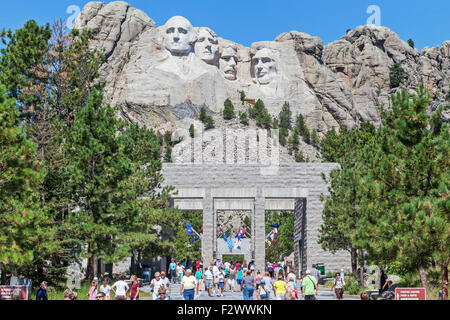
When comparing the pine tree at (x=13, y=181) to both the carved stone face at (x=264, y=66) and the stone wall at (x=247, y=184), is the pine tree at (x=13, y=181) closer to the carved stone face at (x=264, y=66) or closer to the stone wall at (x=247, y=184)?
the stone wall at (x=247, y=184)

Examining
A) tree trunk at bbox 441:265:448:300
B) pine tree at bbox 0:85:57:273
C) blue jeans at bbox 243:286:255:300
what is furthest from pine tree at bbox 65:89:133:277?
tree trunk at bbox 441:265:448:300

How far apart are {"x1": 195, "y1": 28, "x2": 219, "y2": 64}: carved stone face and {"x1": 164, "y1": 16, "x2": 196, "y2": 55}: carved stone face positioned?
1.98m

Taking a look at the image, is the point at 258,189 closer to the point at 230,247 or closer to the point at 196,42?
the point at 230,247

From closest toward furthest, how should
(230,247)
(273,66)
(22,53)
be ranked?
1. (22,53)
2. (230,247)
3. (273,66)

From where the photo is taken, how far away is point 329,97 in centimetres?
9569

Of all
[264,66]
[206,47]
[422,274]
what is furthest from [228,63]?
[422,274]

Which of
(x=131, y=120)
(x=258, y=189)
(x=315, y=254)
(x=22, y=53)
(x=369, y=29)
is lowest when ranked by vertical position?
(x=315, y=254)

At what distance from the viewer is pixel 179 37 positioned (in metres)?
87.2

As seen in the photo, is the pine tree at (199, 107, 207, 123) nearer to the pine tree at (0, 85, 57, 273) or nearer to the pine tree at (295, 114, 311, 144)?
the pine tree at (295, 114, 311, 144)

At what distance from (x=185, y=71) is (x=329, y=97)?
23.8 metres

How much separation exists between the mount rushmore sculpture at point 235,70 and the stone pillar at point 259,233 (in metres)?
49.6

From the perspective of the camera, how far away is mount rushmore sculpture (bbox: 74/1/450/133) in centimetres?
8638

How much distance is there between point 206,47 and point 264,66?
9.52 metres

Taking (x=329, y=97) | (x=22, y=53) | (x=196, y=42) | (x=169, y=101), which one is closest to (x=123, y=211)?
(x=22, y=53)
